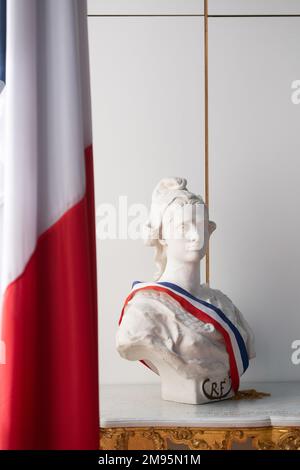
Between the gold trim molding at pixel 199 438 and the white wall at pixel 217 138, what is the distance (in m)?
0.78

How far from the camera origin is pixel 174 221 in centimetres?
251

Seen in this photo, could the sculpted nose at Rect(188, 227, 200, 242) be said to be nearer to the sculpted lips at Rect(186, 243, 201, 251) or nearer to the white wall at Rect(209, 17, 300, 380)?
the sculpted lips at Rect(186, 243, 201, 251)

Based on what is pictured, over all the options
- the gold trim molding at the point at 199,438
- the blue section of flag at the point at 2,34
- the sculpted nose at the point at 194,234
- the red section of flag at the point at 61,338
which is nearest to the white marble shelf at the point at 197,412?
the gold trim molding at the point at 199,438

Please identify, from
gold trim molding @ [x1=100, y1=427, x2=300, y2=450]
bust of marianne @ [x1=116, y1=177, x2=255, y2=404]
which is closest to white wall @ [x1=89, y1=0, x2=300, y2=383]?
bust of marianne @ [x1=116, y1=177, x2=255, y2=404]

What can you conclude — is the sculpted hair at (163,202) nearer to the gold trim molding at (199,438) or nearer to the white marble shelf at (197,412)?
the white marble shelf at (197,412)

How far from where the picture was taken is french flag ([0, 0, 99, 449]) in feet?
3.70

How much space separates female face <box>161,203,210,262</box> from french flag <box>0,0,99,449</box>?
4.37ft

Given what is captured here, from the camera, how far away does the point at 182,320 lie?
240 centimetres

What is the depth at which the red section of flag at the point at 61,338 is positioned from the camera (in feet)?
3.73

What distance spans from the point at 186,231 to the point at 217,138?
0.73m

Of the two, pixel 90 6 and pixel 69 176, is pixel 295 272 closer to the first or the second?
pixel 90 6

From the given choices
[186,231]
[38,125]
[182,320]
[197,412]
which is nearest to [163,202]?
[186,231]

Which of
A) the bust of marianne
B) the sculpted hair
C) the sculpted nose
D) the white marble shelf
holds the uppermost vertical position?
the sculpted hair
